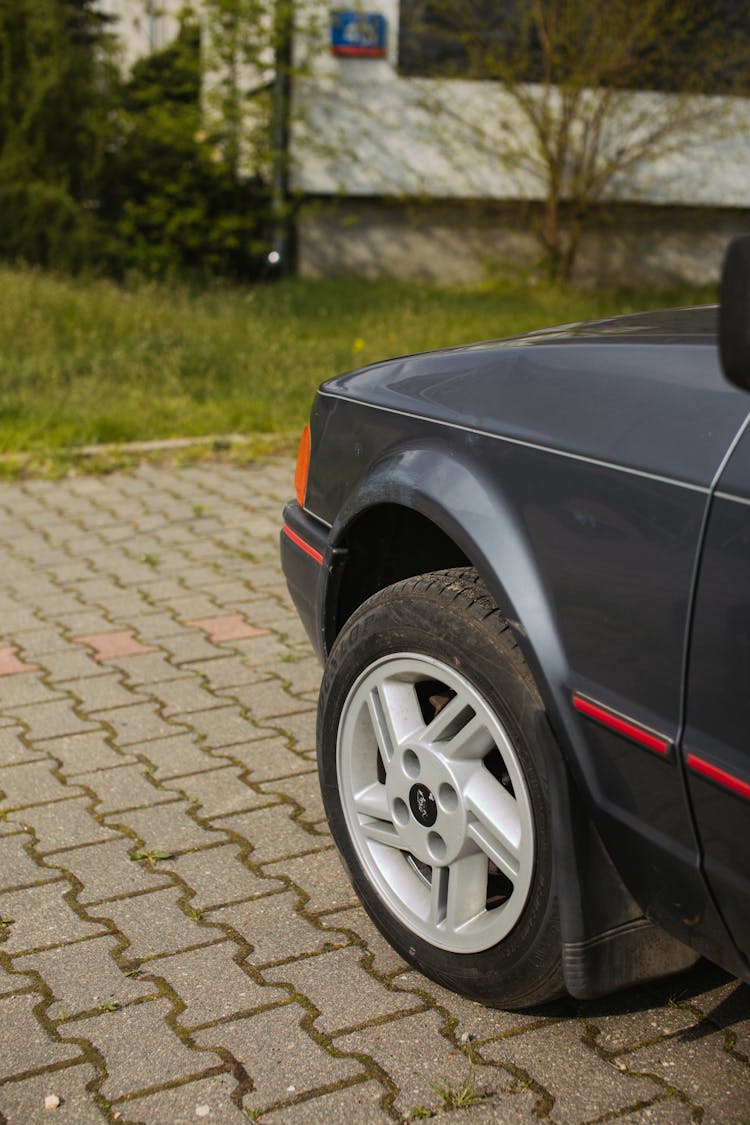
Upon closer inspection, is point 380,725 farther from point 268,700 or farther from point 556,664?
point 268,700

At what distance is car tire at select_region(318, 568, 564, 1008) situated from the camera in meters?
2.33

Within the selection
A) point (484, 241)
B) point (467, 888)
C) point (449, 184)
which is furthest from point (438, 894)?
point (484, 241)

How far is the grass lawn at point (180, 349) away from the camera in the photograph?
8.49 m

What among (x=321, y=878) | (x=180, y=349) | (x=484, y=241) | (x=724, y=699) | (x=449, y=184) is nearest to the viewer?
(x=724, y=699)

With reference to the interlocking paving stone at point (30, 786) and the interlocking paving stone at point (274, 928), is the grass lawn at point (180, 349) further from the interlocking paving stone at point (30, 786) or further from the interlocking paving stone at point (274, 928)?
the interlocking paving stone at point (274, 928)

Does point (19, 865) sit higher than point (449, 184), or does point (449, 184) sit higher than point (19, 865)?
point (449, 184)

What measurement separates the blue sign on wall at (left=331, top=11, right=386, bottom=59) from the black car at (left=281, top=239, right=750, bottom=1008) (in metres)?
14.2

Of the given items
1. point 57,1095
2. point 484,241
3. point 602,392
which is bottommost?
point 57,1095

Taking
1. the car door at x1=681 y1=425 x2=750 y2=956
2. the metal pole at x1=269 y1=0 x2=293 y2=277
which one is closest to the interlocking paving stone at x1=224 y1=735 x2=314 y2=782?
the car door at x1=681 y1=425 x2=750 y2=956

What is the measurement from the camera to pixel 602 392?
7.44 ft

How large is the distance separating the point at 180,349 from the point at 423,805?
7878 mm

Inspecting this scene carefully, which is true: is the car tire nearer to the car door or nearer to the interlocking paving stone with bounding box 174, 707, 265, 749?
the car door

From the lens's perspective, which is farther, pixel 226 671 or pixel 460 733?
pixel 226 671

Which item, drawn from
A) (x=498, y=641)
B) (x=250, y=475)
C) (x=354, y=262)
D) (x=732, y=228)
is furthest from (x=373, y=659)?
(x=732, y=228)
